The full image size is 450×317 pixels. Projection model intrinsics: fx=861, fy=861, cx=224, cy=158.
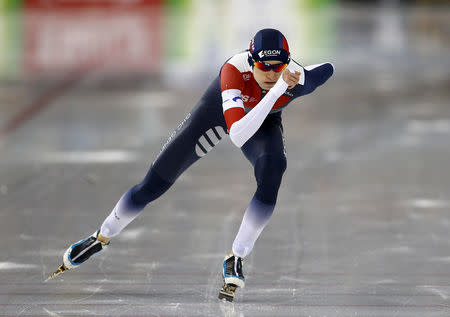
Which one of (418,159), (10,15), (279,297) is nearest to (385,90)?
(418,159)

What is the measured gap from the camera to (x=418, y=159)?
28.0 feet

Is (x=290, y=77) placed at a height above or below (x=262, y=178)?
above

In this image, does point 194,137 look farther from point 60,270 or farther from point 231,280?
point 60,270

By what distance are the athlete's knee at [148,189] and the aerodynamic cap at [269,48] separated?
92 centimetres

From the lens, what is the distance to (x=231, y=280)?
4715 millimetres

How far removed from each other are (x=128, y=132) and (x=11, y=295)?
16.8ft

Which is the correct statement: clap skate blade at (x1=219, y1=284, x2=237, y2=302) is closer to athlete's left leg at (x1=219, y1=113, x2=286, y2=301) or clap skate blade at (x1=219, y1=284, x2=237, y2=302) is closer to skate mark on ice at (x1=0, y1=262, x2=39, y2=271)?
athlete's left leg at (x1=219, y1=113, x2=286, y2=301)

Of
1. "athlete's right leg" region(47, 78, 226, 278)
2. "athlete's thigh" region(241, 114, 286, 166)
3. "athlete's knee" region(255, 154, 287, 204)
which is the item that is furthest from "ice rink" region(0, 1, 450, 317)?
"athlete's thigh" region(241, 114, 286, 166)

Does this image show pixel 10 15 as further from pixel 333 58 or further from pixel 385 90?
pixel 385 90

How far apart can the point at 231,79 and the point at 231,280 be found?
1109 millimetres

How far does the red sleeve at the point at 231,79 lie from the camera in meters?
4.77

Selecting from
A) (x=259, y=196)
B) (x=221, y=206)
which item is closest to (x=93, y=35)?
(x=221, y=206)

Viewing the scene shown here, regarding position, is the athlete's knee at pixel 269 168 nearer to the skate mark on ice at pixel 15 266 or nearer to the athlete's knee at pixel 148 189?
the athlete's knee at pixel 148 189

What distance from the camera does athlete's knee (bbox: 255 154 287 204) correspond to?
15.2ft
